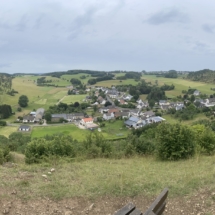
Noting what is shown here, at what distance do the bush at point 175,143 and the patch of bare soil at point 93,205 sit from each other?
6.59m

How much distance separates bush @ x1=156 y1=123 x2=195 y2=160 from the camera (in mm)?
13523

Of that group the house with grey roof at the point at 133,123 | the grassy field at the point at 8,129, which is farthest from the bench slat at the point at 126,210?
the house with grey roof at the point at 133,123

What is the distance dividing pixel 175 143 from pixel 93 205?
801 cm

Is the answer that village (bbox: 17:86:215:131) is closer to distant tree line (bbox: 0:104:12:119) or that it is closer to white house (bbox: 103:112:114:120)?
A: white house (bbox: 103:112:114:120)

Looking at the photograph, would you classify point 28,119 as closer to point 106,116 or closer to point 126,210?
point 106,116

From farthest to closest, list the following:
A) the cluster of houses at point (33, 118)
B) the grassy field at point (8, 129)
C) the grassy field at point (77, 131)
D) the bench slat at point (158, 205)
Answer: the cluster of houses at point (33, 118) < the grassy field at point (8, 129) < the grassy field at point (77, 131) < the bench slat at point (158, 205)

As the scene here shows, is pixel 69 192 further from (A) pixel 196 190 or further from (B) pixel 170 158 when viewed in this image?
(B) pixel 170 158

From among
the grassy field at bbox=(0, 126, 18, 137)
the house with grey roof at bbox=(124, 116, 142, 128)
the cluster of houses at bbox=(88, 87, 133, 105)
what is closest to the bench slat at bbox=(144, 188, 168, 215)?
the grassy field at bbox=(0, 126, 18, 137)

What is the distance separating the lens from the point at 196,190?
723 centimetres

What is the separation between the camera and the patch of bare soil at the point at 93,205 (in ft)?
20.7

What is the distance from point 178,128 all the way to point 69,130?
3882 cm

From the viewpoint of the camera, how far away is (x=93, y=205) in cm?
688

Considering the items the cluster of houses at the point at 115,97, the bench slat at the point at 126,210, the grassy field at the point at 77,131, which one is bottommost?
the grassy field at the point at 77,131

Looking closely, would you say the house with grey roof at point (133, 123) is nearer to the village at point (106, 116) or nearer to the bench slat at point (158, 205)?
the village at point (106, 116)
